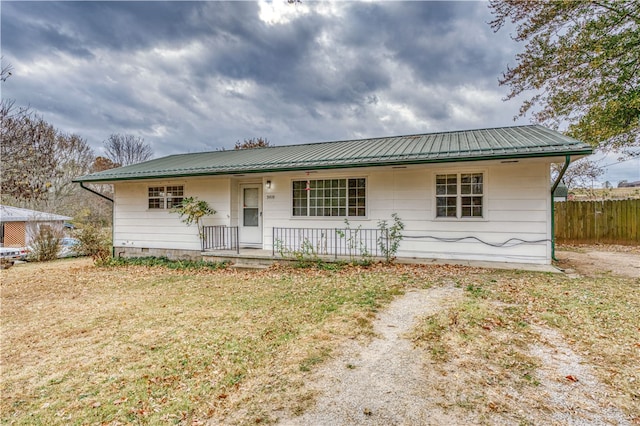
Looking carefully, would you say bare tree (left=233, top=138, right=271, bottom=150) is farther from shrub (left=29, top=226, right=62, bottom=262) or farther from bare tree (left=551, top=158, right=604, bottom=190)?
bare tree (left=551, top=158, right=604, bottom=190)

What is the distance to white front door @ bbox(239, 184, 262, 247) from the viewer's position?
32.2 feet

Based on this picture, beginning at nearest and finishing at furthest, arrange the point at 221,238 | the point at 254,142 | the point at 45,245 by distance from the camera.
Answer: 1. the point at 221,238
2. the point at 45,245
3. the point at 254,142

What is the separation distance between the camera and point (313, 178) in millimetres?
8984

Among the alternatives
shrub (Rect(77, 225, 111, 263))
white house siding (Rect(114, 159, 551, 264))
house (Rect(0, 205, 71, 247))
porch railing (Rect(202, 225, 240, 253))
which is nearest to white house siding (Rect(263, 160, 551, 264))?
white house siding (Rect(114, 159, 551, 264))

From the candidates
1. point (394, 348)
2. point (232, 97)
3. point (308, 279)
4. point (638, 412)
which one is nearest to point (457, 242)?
point (308, 279)

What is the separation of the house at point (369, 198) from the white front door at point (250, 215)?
33mm

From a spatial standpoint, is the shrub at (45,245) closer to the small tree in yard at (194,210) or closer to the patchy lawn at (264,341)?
the small tree in yard at (194,210)

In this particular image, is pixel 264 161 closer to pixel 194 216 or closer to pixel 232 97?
pixel 194 216

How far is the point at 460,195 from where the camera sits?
7660 millimetres

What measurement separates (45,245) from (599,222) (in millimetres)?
22396

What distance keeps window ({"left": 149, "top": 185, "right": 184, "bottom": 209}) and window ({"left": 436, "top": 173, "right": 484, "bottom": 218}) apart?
8075 mm

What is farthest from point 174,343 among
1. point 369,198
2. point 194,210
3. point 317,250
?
point 194,210

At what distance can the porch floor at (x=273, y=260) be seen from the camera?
6.85 meters

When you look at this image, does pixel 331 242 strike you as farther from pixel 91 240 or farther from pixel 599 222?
pixel 599 222
